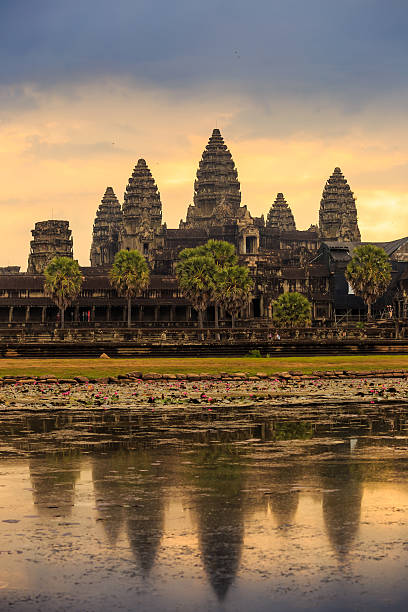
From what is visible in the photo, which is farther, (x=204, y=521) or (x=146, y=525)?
(x=204, y=521)

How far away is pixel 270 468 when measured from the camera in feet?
53.8

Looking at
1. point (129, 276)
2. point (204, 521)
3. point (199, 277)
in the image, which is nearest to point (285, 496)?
point (204, 521)

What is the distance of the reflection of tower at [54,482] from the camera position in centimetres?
1318

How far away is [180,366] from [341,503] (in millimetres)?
33824

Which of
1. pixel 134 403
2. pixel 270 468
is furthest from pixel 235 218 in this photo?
pixel 270 468

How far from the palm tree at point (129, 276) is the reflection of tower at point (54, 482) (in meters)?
102

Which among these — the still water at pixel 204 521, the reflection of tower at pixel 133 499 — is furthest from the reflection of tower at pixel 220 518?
the reflection of tower at pixel 133 499

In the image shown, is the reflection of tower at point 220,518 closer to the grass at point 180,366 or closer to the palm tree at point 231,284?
the grass at point 180,366

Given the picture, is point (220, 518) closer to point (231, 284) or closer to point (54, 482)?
point (54, 482)

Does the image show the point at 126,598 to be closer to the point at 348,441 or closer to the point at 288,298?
the point at 348,441

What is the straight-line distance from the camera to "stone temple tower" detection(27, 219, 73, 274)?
584ft

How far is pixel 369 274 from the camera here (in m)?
118

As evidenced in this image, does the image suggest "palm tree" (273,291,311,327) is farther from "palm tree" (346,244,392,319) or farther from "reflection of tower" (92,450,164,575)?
"reflection of tower" (92,450,164,575)

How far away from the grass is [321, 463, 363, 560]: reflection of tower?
1033 inches
